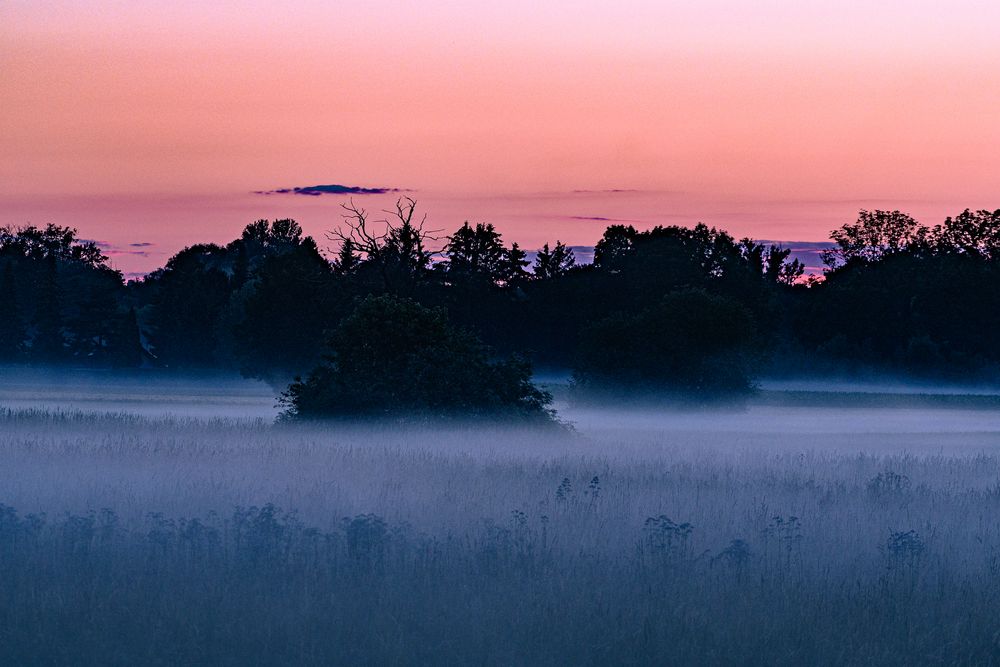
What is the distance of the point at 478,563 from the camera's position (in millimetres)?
13008

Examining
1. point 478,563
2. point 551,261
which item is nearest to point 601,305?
point 551,261

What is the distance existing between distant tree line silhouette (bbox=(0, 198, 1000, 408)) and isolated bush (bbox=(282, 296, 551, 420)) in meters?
15.1

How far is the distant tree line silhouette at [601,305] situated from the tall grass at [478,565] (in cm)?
3087

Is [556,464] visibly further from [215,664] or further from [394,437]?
[215,664]

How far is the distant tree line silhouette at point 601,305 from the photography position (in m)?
68.0

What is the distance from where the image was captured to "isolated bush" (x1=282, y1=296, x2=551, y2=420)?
3366cm

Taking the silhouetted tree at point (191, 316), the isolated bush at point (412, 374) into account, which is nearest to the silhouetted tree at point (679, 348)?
the isolated bush at point (412, 374)

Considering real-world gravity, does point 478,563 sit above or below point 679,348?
below

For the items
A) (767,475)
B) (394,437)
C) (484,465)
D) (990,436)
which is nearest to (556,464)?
(484,465)

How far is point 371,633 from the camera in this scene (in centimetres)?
1039

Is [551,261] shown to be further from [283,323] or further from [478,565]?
[478,565]

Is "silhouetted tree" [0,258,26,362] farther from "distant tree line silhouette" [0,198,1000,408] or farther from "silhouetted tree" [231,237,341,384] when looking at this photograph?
"silhouetted tree" [231,237,341,384]

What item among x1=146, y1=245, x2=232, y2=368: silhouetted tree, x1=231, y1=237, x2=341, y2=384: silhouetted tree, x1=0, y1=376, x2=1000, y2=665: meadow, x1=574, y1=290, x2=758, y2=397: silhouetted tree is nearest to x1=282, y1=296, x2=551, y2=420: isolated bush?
x1=0, y1=376, x2=1000, y2=665: meadow

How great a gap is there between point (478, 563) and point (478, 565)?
0.28 ft
